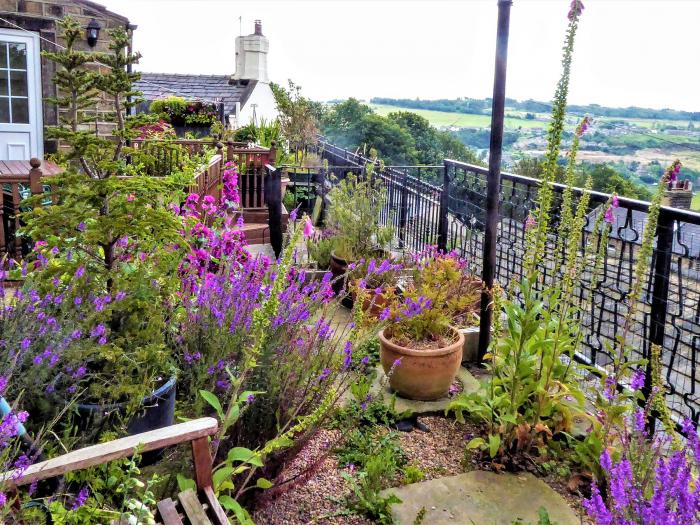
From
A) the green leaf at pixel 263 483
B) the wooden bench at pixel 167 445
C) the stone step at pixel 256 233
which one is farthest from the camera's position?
the stone step at pixel 256 233

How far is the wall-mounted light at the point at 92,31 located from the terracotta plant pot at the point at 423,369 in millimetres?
7370

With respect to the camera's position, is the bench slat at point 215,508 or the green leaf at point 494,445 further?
the green leaf at point 494,445

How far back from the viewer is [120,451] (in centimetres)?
172

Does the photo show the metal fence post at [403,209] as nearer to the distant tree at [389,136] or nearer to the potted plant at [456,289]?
the potted plant at [456,289]

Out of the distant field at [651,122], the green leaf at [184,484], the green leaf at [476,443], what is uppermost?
the distant field at [651,122]

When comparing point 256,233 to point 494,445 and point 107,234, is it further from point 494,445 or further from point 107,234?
point 494,445

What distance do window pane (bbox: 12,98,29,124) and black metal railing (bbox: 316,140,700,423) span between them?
564 cm

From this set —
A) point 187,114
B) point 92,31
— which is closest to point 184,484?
point 92,31

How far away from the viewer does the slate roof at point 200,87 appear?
16844mm

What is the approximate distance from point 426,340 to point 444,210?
1.96 metres

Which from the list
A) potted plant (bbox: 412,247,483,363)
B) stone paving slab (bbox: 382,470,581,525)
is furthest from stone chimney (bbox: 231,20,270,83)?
stone paving slab (bbox: 382,470,581,525)

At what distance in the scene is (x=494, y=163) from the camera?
368 cm

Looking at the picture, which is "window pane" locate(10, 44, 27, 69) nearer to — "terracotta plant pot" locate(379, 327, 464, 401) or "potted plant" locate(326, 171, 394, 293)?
"potted plant" locate(326, 171, 394, 293)

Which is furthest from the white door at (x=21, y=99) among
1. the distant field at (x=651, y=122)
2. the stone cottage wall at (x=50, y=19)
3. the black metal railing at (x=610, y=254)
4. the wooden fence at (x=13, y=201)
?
the distant field at (x=651, y=122)
